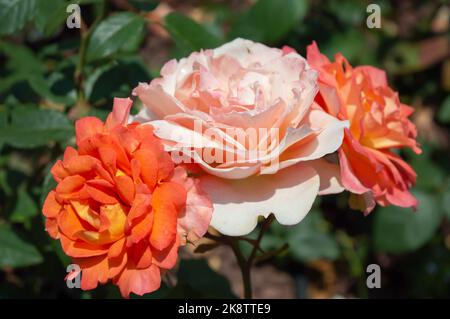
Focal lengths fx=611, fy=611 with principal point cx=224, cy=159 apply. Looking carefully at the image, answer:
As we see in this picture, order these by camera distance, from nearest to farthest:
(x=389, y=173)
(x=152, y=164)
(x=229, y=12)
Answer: (x=152, y=164) → (x=389, y=173) → (x=229, y=12)

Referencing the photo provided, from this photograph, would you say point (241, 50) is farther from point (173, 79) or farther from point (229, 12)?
point (229, 12)

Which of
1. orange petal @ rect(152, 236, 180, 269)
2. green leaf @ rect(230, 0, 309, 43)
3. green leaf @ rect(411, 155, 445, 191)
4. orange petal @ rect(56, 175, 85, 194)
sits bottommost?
orange petal @ rect(152, 236, 180, 269)

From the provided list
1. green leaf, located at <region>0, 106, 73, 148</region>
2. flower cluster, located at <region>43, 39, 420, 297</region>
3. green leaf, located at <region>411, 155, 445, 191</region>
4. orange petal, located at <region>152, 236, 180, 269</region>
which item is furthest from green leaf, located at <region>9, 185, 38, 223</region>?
green leaf, located at <region>411, 155, 445, 191</region>

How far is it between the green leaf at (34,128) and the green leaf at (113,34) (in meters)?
0.12

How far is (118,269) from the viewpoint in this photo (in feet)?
2.33

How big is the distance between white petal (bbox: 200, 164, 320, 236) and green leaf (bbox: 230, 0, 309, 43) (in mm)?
805

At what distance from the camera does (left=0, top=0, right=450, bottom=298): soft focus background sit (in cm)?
103

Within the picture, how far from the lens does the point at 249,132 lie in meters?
0.73

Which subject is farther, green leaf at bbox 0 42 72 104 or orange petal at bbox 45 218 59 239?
green leaf at bbox 0 42 72 104

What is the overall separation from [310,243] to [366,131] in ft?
3.38

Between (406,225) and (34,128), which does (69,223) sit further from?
(406,225)

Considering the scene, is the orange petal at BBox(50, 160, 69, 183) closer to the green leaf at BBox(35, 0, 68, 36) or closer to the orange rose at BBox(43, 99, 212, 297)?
the orange rose at BBox(43, 99, 212, 297)
